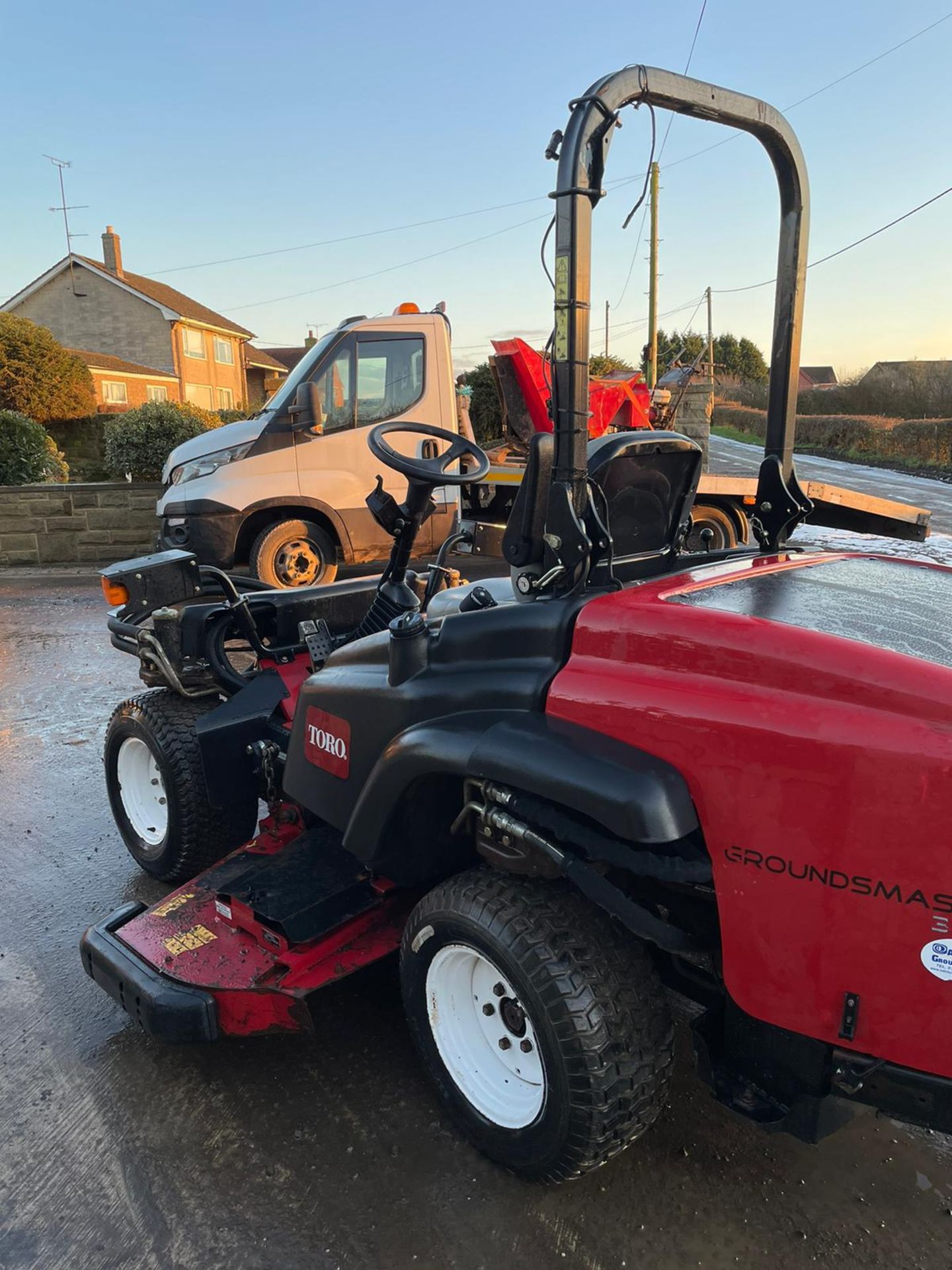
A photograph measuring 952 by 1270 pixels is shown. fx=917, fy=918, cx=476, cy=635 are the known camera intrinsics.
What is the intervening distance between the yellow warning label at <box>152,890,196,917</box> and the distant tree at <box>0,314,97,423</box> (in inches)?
1043

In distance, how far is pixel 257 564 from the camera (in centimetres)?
833

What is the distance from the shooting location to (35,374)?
86.0 ft

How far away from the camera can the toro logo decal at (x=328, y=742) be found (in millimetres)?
2506

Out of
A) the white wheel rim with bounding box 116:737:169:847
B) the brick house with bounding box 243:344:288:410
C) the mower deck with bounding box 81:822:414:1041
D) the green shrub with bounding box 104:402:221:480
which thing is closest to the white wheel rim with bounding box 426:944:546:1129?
the mower deck with bounding box 81:822:414:1041

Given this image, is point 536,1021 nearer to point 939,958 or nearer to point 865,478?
point 939,958

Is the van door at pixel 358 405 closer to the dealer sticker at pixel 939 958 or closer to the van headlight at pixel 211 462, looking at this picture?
the van headlight at pixel 211 462

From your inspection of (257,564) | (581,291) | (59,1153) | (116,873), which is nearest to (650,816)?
(581,291)

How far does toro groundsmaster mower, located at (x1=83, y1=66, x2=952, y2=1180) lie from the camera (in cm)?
160

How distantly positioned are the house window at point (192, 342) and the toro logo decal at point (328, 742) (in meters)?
38.2

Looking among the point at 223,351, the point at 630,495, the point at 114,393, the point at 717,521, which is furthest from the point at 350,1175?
the point at 223,351

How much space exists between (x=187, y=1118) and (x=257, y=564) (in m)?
6.33

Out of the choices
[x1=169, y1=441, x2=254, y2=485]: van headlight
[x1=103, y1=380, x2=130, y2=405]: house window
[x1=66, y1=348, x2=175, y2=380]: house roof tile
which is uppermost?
[x1=66, y1=348, x2=175, y2=380]: house roof tile

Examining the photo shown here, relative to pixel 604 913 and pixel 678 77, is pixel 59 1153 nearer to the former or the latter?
pixel 604 913

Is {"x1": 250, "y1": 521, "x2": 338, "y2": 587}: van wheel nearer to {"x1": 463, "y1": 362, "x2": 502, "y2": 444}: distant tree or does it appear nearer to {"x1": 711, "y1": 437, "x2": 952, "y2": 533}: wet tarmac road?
{"x1": 711, "y1": 437, "x2": 952, "y2": 533}: wet tarmac road
